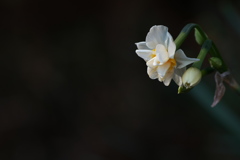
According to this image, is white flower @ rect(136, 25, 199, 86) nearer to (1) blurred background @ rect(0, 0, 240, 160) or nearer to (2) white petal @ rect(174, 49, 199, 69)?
(2) white petal @ rect(174, 49, 199, 69)

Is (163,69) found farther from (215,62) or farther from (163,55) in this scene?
(215,62)

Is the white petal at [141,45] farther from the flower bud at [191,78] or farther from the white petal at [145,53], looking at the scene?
the flower bud at [191,78]

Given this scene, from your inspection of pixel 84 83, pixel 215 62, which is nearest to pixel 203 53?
pixel 215 62

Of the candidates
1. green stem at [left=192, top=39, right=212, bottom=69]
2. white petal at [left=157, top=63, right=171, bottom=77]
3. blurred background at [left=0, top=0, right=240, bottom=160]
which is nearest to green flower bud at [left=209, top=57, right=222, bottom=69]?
green stem at [left=192, top=39, right=212, bottom=69]

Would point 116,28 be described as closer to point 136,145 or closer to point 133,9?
point 133,9

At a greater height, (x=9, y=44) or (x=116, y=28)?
(x=9, y=44)

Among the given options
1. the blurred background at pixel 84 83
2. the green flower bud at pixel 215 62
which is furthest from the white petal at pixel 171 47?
the blurred background at pixel 84 83

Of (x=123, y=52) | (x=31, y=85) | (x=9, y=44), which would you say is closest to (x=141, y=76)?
(x=123, y=52)
